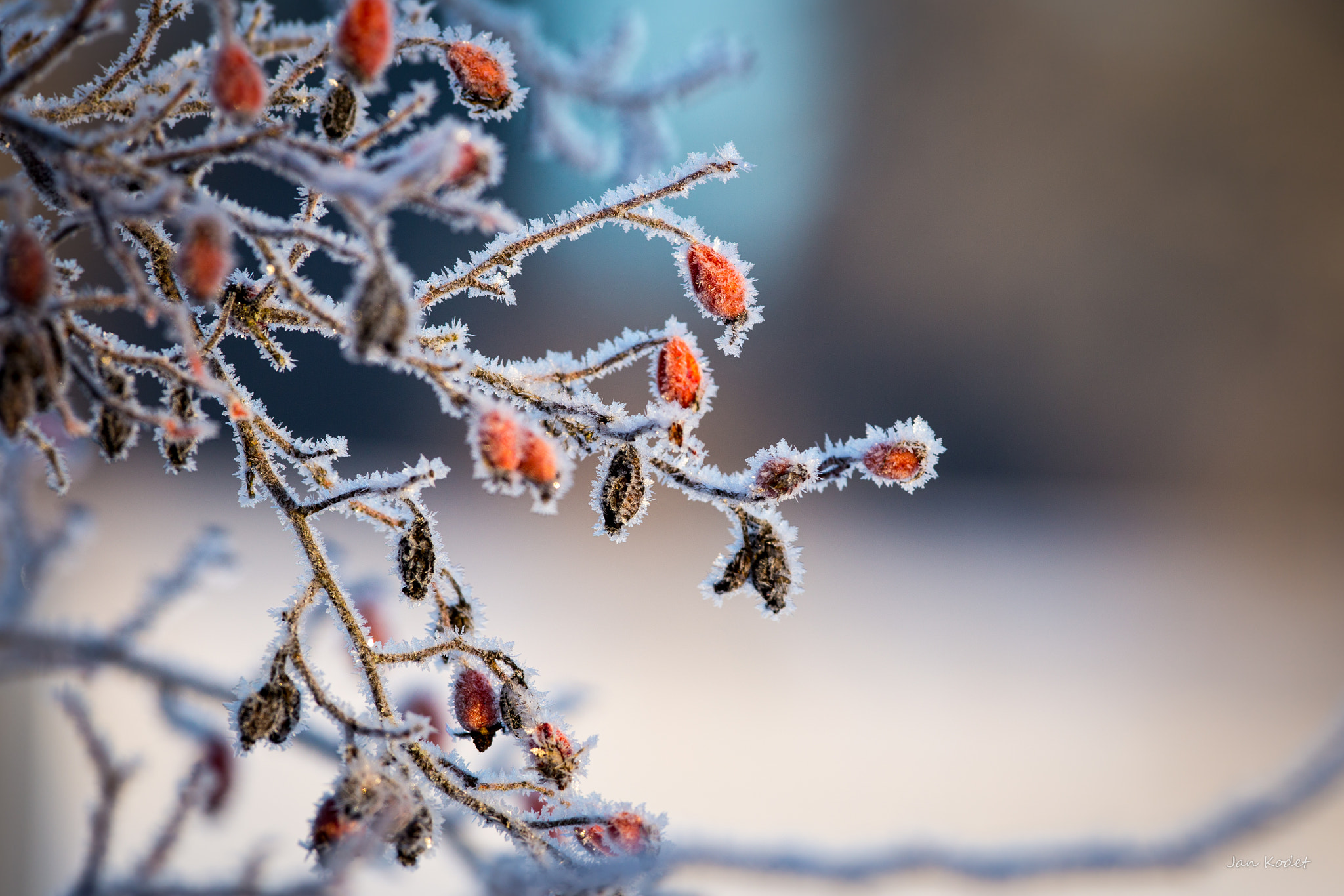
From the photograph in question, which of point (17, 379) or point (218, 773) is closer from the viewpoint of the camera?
point (17, 379)

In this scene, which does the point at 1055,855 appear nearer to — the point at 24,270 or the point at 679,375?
the point at 679,375

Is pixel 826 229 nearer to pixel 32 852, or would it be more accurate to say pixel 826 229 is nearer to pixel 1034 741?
pixel 1034 741

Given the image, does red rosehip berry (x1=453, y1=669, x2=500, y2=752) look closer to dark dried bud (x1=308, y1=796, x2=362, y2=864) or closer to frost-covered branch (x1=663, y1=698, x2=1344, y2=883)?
dark dried bud (x1=308, y1=796, x2=362, y2=864)

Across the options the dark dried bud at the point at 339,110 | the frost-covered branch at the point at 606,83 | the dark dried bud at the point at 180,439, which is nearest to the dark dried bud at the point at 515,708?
the dark dried bud at the point at 180,439

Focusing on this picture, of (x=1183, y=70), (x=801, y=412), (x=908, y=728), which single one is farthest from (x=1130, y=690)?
(x=1183, y=70)

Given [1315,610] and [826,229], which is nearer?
[1315,610]

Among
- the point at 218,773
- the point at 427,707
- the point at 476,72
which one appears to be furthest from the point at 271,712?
the point at 218,773

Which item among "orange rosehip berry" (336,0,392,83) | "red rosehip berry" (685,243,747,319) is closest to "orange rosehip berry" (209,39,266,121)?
"orange rosehip berry" (336,0,392,83)
